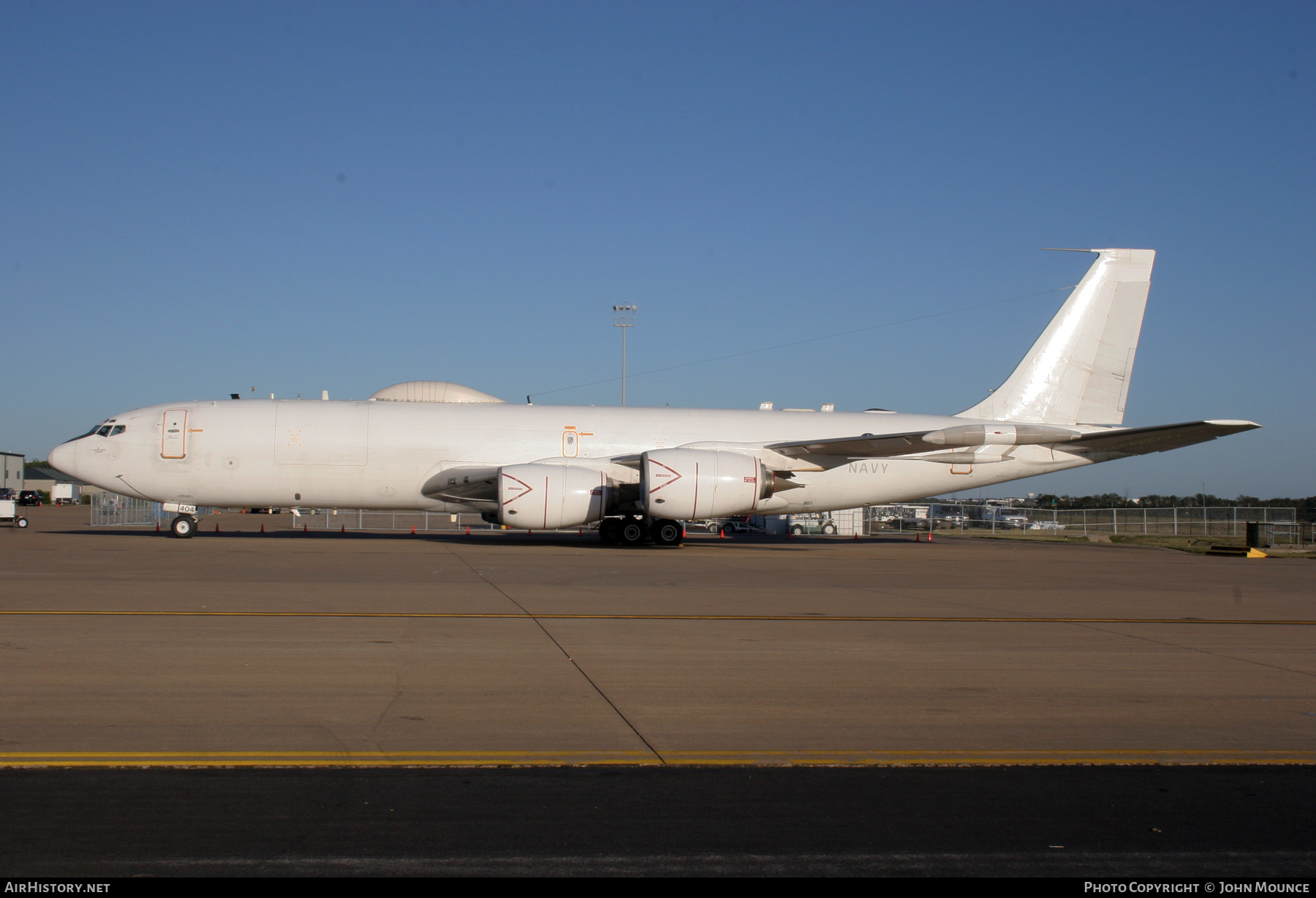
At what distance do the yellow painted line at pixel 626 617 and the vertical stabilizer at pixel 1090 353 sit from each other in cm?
1842

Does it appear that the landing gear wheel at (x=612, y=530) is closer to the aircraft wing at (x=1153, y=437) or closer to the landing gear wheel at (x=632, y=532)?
the landing gear wheel at (x=632, y=532)

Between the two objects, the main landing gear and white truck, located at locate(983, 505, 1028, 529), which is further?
white truck, located at locate(983, 505, 1028, 529)

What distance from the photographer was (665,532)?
28.3 metres

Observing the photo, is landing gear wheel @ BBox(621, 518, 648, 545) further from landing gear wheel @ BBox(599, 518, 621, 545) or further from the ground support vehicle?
the ground support vehicle

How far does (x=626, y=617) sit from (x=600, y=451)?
16126mm

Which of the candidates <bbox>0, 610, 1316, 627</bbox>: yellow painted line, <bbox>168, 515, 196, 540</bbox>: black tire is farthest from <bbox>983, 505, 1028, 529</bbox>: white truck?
<bbox>0, 610, 1316, 627</bbox>: yellow painted line

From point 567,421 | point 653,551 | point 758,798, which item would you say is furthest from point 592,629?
point 567,421

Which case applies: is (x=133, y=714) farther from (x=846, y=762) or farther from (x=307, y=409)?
(x=307, y=409)

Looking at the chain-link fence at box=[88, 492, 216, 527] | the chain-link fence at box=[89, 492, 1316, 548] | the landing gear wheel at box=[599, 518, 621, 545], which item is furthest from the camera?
the chain-link fence at box=[89, 492, 1316, 548]

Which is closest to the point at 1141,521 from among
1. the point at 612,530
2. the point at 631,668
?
the point at 612,530

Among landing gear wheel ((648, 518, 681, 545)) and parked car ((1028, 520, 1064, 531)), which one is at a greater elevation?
landing gear wheel ((648, 518, 681, 545))

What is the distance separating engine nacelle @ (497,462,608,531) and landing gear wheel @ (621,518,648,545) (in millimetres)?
2136

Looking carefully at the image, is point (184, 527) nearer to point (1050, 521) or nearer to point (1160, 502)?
point (1050, 521)

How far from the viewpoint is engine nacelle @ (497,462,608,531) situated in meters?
25.2
